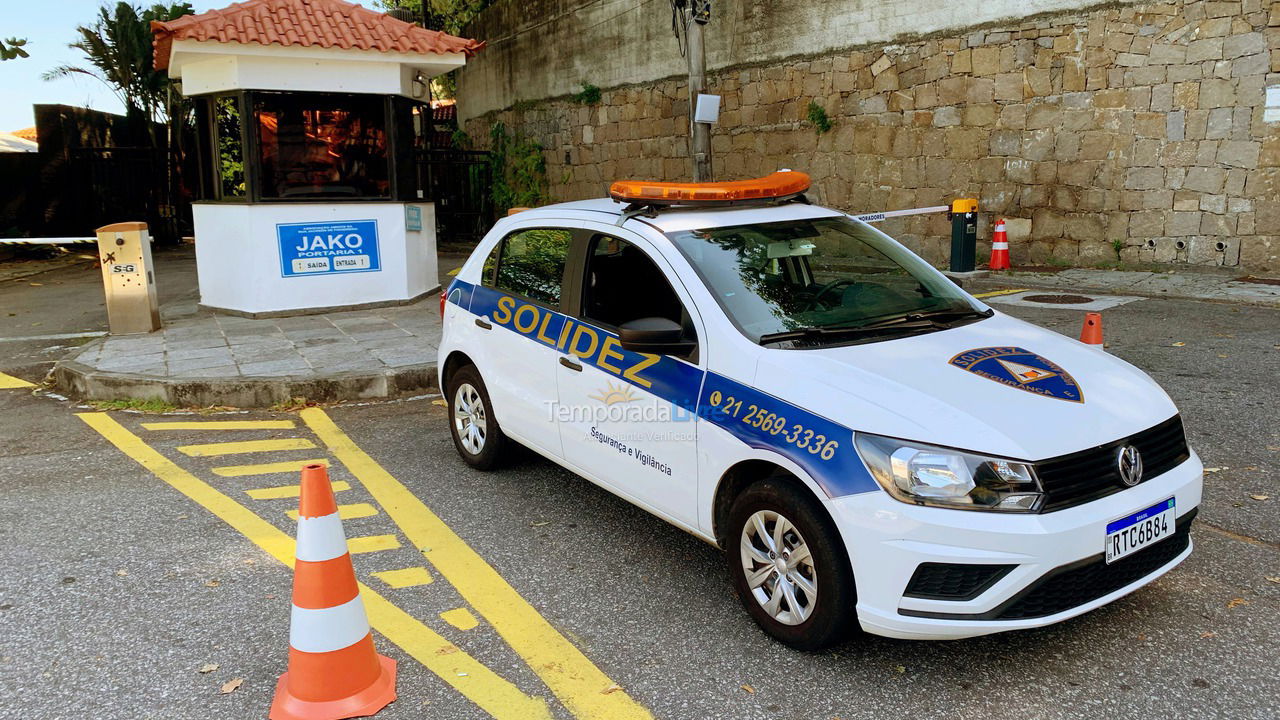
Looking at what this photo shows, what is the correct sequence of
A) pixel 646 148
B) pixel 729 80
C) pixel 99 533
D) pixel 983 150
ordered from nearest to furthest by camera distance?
1. pixel 99 533
2. pixel 983 150
3. pixel 729 80
4. pixel 646 148

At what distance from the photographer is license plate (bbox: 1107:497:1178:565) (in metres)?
2.99

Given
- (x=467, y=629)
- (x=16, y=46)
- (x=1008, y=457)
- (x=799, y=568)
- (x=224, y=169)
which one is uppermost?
(x=16, y=46)

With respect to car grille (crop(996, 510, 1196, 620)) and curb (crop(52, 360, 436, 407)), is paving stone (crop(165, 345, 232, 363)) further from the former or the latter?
car grille (crop(996, 510, 1196, 620))

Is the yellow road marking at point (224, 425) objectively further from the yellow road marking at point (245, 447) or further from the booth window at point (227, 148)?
the booth window at point (227, 148)

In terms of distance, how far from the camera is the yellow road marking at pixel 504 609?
305cm

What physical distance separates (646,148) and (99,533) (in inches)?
592

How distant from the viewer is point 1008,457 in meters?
2.87

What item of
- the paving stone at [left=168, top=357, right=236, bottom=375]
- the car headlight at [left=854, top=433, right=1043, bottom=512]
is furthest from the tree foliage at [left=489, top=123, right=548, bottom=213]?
the car headlight at [left=854, top=433, right=1043, bottom=512]

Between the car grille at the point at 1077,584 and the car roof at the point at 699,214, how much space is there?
2.08m

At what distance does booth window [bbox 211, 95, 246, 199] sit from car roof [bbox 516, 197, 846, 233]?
22.3 ft

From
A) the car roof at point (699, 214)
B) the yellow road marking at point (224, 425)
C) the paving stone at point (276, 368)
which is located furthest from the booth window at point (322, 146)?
the car roof at point (699, 214)

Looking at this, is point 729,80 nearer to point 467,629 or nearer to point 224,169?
point 224,169

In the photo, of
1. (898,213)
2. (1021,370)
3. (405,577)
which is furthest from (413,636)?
(898,213)

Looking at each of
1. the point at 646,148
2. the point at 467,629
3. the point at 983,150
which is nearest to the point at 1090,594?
the point at 467,629
